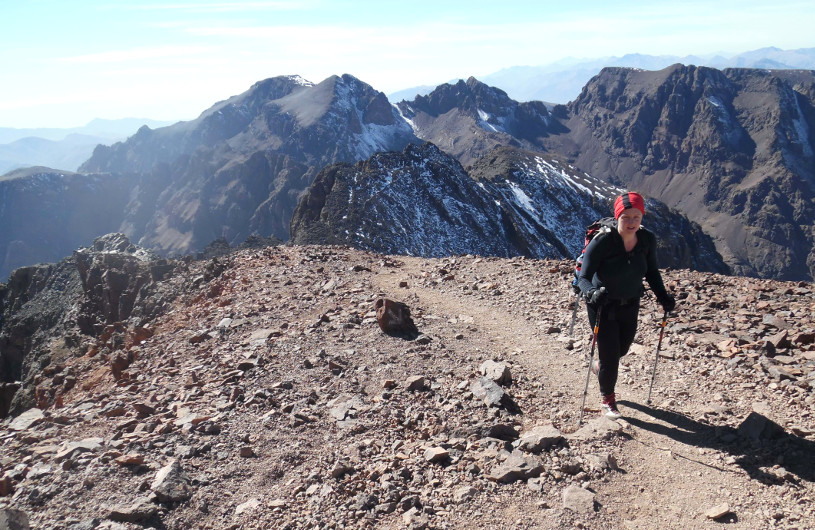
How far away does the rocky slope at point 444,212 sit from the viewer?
65.1m

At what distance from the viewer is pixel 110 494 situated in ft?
19.6

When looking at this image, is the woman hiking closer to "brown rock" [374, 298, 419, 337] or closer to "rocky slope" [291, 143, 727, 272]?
"brown rock" [374, 298, 419, 337]

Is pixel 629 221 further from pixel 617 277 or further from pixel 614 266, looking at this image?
pixel 617 277

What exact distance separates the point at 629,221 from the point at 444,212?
67796 millimetres

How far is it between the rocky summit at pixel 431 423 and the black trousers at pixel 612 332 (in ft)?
2.02

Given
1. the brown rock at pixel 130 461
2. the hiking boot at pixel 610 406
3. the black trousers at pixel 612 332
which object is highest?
the black trousers at pixel 612 332

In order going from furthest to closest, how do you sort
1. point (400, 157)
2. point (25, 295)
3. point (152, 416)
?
point (400, 157) < point (25, 295) < point (152, 416)

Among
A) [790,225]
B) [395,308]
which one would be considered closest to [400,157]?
[395,308]

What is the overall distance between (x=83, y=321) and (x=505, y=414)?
35.6 m

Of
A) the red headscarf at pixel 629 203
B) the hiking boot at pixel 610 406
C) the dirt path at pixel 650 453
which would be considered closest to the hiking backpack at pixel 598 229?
the red headscarf at pixel 629 203

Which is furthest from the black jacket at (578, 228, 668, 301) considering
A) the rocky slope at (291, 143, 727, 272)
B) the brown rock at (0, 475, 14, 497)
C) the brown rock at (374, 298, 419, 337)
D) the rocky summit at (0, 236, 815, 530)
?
→ the rocky slope at (291, 143, 727, 272)

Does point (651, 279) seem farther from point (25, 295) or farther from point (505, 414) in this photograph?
point (25, 295)

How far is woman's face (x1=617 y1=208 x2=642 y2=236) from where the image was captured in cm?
669

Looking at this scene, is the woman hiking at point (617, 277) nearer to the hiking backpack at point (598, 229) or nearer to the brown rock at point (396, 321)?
the hiking backpack at point (598, 229)
